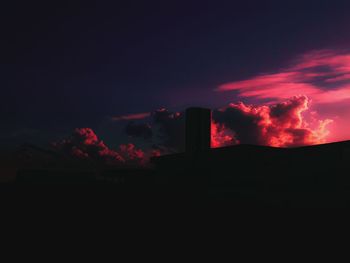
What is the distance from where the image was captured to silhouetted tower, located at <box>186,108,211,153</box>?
2380 centimetres

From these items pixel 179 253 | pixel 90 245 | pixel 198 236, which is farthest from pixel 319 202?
pixel 90 245

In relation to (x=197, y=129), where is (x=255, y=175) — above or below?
below

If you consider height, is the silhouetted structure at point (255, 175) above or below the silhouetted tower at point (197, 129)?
below

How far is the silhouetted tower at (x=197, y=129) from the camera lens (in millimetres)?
23797

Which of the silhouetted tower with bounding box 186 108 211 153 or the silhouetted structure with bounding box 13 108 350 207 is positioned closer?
the silhouetted structure with bounding box 13 108 350 207

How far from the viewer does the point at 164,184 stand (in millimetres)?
22719

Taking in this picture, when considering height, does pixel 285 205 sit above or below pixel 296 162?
below

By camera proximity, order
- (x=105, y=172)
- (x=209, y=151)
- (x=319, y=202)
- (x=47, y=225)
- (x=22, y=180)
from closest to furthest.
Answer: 1. (x=47, y=225)
2. (x=319, y=202)
3. (x=209, y=151)
4. (x=105, y=172)
5. (x=22, y=180)

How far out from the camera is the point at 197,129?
79.9ft

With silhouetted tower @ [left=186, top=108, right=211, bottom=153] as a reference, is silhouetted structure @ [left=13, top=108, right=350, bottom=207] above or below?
below

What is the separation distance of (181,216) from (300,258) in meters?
4.53

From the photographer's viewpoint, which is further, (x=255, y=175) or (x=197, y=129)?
(x=197, y=129)

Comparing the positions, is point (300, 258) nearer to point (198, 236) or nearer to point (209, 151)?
point (198, 236)

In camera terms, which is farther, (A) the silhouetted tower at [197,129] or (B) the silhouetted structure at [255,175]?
(A) the silhouetted tower at [197,129]
